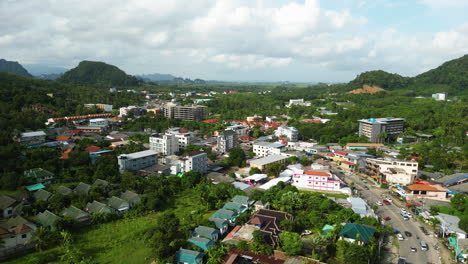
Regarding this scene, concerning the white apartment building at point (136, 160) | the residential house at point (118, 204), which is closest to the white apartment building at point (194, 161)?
the white apartment building at point (136, 160)

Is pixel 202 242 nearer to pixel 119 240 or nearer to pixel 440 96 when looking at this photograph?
pixel 119 240

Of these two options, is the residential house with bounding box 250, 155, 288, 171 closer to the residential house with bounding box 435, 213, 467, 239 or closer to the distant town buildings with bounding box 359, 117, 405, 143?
the residential house with bounding box 435, 213, 467, 239

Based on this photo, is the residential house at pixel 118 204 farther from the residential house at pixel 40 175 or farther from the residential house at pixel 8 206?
the residential house at pixel 40 175

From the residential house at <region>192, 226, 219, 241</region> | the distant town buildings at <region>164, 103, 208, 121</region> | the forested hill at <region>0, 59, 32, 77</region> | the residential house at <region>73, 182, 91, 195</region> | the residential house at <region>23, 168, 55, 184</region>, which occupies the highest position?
the forested hill at <region>0, 59, 32, 77</region>

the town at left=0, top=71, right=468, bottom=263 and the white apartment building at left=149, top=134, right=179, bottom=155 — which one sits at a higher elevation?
the white apartment building at left=149, top=134, right=179, bottom=155

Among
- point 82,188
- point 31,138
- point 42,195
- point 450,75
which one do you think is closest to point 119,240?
point 82,188

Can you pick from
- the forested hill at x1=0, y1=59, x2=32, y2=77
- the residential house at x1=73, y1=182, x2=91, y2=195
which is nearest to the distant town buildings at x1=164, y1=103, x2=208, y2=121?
the residential house at x1=73, y1=182, x2=91, y2=195

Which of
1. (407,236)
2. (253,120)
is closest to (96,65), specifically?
(253,120)

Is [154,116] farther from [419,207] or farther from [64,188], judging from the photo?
[419,207]
